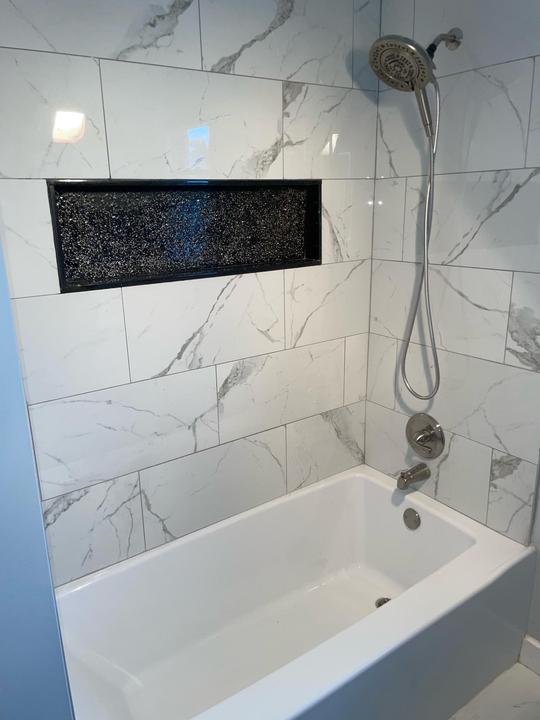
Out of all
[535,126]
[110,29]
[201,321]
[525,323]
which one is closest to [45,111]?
[110,29]

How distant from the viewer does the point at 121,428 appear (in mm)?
1748

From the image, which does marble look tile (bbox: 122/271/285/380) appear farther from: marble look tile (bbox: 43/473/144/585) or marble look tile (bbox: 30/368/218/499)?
marble look tile (bbox: 43/473/144/585)

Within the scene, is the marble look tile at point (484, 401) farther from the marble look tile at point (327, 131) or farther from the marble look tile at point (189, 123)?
the marble look tile at point (189, 123)

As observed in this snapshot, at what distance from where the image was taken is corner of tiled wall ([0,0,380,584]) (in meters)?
1.46

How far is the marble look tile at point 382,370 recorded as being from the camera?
2.24 m

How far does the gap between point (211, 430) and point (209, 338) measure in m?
0.34

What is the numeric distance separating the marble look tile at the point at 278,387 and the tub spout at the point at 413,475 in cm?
40

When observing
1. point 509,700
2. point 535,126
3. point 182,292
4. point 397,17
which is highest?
point 397,17

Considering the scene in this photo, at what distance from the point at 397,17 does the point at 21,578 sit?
2102mm

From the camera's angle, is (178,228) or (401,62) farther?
(178,228)

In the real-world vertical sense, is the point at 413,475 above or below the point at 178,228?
below

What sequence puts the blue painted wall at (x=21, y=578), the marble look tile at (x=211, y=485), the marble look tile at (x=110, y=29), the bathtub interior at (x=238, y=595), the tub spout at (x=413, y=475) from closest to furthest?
the blue painted wall at (x=21, y=578) < the marble look tile at (x=110, y=29) < the bathtub interior at (x=238, y=595) < the marble look tile at (x=211, y=485) < the tub spout at (x=413, y=475)

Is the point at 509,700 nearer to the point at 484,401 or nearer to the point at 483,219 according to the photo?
the point at 484,401

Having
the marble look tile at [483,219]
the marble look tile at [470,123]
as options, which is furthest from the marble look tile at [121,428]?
the marble look tile at [470,123]
